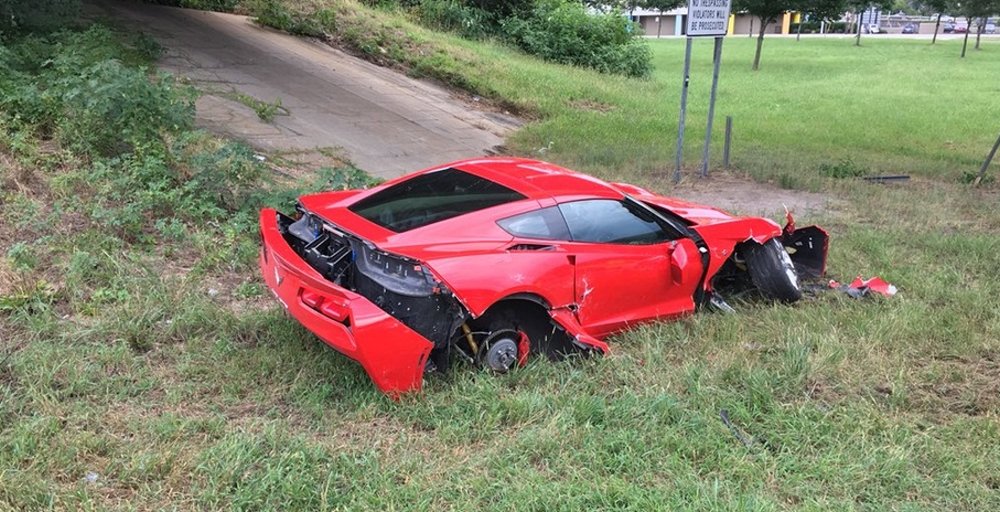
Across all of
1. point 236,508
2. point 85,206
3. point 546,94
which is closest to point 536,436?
point 236,508

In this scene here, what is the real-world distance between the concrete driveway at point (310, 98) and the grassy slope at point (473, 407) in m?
4.40

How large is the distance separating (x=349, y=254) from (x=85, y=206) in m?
3.41

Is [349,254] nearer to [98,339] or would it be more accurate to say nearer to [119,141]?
[98,339]

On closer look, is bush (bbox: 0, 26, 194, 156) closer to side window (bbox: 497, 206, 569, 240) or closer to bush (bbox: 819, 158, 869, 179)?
side window (bbox: 497, 206, 569, 240)

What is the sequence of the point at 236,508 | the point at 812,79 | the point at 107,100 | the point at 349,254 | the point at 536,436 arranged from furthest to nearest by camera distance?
the point at 812,79 < the point at 107,100 < the point at 349,254 < the point at 536,436 < the point at 236,508

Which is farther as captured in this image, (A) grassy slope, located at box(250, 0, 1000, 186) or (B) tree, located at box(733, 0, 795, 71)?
(B) tree, located at box(733, 0, 795, 71)

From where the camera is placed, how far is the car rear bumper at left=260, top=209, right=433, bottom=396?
3.79m

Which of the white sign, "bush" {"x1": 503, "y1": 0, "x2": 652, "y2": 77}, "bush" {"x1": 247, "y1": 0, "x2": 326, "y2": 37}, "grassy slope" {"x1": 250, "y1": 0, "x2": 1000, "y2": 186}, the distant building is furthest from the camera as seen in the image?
the distant building

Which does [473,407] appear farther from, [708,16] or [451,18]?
[451,18]

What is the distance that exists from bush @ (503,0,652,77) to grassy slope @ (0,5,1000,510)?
17.7m

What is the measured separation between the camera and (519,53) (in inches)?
887

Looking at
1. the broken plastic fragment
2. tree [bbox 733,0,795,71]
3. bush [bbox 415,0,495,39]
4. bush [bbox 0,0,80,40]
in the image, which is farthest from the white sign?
tree [bbox 733,0,795,71]

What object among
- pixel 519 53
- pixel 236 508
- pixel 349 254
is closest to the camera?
pixel 236 508

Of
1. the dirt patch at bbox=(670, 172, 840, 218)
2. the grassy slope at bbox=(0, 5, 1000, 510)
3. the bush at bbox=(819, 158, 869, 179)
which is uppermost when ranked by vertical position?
the grassy slope at bbox=(0, 5, 1000, 510)
